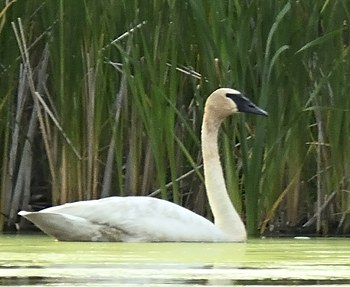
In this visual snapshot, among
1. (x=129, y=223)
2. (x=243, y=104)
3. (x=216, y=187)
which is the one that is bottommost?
(x=129, y=223)

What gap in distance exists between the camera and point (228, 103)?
20.6 ft

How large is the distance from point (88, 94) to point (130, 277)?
2977 millimetres

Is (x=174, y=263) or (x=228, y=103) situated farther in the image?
(x=228, y=103)

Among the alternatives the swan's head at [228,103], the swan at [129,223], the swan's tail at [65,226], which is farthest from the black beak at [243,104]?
the swan's tail at [65,226]

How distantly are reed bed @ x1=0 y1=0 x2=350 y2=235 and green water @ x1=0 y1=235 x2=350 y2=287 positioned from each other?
0.75m

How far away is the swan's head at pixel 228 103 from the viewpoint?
20.5ft

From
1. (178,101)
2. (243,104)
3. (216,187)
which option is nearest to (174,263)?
(216,187)

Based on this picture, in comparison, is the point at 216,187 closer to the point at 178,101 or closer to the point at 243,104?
the point at 243,104

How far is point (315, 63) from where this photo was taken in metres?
6.60

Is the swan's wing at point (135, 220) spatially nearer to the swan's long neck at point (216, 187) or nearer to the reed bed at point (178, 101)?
the swan's long neck at point (216, 187)

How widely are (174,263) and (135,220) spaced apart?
1561 millimetres

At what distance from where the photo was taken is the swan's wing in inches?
232

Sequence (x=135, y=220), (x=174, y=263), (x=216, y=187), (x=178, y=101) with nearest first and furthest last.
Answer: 1. (x=174, y=263)
2. (x=135, y=220)
3. (x=216, y=187)
4. (x=178, y=101)

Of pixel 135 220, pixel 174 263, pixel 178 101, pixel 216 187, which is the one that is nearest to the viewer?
pixel 174 263
